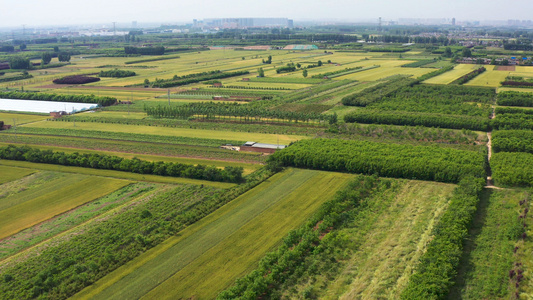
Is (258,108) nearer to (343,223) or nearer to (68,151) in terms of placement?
(68,151)

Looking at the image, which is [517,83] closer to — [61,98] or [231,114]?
[231,114]

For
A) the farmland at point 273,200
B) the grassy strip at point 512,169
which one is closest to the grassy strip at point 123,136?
the farmland at point 273,200

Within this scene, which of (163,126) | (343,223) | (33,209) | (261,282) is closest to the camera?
(261,282)

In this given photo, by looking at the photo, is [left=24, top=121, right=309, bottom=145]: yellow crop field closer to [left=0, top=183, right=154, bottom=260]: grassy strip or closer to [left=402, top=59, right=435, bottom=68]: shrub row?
[left=0, top=183, right=154, bottom=260]: grassy strip

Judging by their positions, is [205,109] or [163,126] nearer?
[163,126]

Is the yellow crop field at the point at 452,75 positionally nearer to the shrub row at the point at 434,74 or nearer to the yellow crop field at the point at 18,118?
the shrub row at the point at 434,74

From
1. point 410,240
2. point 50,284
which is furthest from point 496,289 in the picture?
point 50,284
